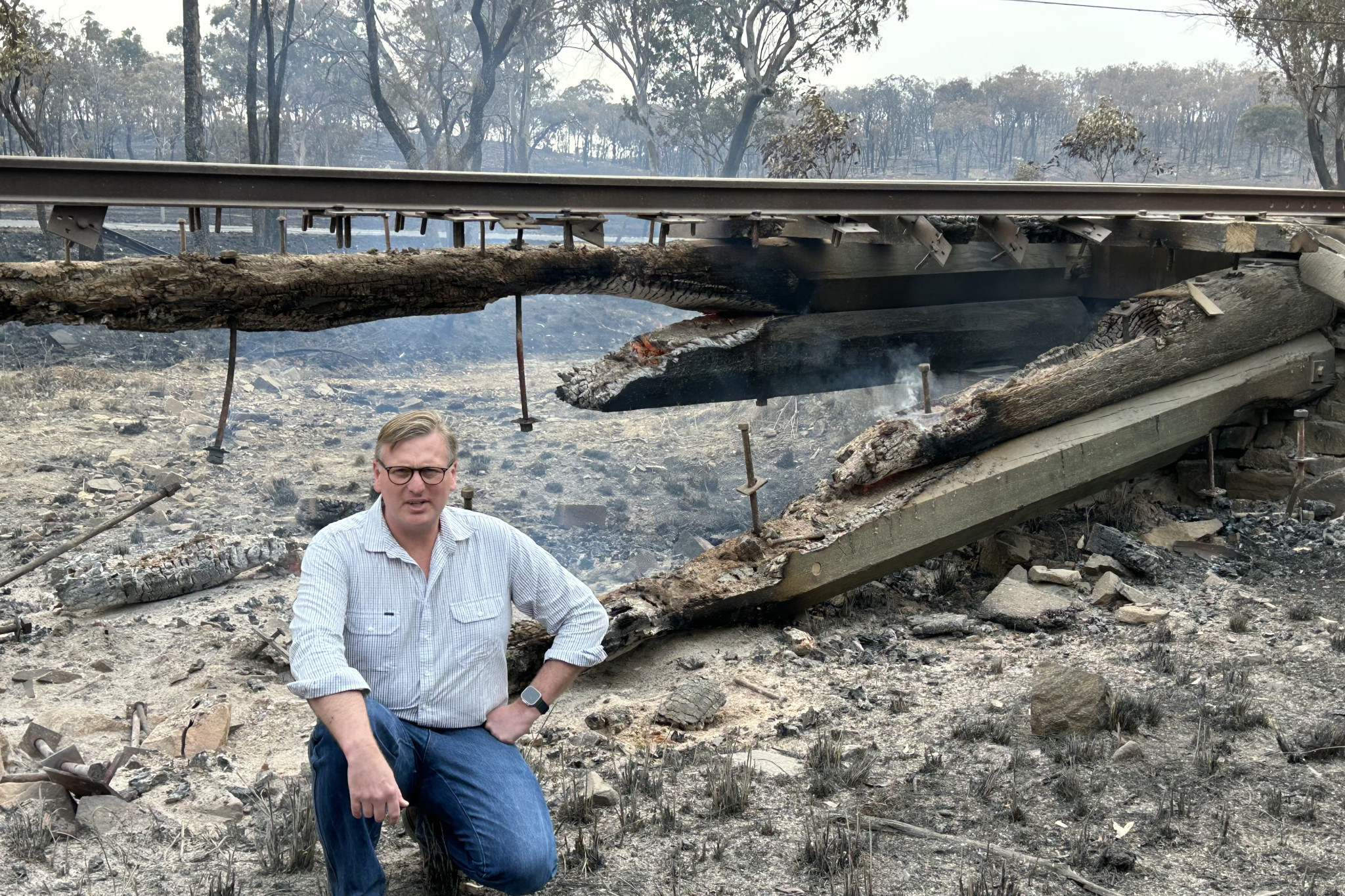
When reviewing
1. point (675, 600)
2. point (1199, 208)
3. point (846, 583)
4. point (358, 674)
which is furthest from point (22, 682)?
point (1199, 208)

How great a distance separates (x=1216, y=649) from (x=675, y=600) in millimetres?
2621

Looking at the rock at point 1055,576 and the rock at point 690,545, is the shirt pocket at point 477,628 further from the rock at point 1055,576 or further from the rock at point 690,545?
the rock at point 690,545

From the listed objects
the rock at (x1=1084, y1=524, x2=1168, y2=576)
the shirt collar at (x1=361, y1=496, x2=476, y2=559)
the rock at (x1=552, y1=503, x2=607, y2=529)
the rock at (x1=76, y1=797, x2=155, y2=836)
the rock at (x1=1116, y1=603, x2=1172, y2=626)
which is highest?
the shirt collar at (x1=361, y1=496, x2=476, y2=559)

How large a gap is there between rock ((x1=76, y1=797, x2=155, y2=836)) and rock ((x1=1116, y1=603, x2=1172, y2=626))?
4.53m

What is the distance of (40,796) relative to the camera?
350 centimetres

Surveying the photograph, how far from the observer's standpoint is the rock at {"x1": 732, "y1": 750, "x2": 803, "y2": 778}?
3.72 m

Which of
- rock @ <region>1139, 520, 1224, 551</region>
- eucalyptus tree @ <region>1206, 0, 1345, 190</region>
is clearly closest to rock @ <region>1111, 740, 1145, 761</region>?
rock @ <region>1139, 520, 1224, 551</region>

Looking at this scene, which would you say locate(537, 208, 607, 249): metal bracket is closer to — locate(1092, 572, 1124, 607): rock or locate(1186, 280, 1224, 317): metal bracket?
locate(1092, 572, 1124, 607): rock

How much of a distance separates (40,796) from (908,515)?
4.11 m

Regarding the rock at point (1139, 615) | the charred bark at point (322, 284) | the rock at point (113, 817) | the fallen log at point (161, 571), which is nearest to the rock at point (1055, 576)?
the rock at point (1139, 615)

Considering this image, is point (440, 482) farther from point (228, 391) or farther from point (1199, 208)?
point (1199, 208)

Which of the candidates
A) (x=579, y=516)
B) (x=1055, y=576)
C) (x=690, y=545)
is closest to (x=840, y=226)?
(x=1055, y=576)

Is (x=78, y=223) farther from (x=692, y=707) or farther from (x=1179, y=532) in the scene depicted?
(x=1179, y=532)

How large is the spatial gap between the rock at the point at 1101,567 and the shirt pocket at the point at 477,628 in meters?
4.32
